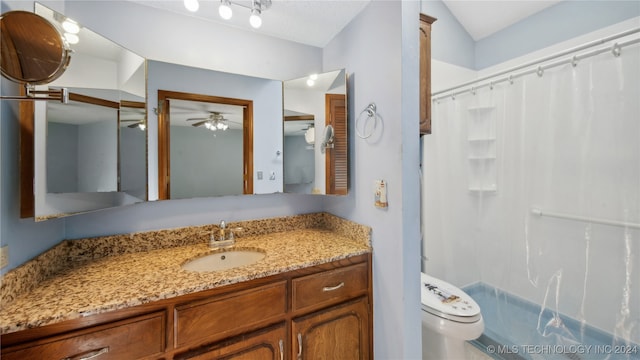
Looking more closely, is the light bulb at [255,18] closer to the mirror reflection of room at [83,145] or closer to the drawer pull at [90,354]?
the mirror reflection of room at [83,145]

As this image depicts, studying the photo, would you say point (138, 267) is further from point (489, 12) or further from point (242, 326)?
point (489, 12)

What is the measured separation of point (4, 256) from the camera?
30.5 inches

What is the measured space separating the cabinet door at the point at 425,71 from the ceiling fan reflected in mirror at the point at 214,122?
3.95 ft

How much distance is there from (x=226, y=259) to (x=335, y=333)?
728mm

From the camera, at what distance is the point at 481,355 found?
1.59 m

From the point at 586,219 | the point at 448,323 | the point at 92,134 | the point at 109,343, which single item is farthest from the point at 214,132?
the point at 586,219

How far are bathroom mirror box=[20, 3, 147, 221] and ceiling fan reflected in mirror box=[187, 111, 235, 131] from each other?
11.3 inches

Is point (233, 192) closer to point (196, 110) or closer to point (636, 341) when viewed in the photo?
point (196, 110)

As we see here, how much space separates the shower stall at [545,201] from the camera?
138 cm

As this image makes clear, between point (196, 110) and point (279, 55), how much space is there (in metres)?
0.71

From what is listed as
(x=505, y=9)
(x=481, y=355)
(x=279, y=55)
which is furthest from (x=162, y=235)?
(x=505, y=9)

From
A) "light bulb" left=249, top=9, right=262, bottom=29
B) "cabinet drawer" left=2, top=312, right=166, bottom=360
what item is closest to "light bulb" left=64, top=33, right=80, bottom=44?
"light bulb" left=249, top=9, right=262, bottom=29

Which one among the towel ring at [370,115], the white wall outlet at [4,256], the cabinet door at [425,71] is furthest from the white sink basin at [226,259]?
the cabinet door at [425,71]

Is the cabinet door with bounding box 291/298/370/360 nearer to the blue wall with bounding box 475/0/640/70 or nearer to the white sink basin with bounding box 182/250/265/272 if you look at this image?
the white sink basin with bounding box 182/250/265/272
